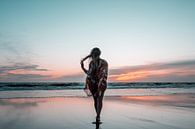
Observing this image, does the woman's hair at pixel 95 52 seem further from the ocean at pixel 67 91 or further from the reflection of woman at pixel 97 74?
the ocean at pixel 67 91

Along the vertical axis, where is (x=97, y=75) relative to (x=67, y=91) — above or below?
above

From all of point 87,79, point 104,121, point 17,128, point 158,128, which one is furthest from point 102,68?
point 17,128

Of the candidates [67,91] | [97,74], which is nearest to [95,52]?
[97,74]

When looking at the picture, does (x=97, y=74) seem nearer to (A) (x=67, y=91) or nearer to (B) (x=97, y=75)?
(B) (x=97, y=75)

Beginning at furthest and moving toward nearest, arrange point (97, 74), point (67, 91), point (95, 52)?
1. point (67, 91)
2. point (97, 74)
3. point (95, 52)

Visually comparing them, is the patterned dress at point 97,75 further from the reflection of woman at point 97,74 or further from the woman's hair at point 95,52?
the woman's hair at point 95,52

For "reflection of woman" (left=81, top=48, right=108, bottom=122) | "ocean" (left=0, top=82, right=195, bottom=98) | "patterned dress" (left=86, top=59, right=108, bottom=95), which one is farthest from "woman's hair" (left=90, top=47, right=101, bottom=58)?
"ocean" (left=0, top=82, right=195, bottom=98)

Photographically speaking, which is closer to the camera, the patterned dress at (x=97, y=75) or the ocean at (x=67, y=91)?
the patterned dress at (x=97, y=75)

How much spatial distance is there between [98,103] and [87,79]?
738mm

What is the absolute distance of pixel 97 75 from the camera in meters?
8.55

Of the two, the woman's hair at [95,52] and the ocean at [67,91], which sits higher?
the woman's hair at [95,52]

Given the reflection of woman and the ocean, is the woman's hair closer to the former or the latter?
the reflection of woman

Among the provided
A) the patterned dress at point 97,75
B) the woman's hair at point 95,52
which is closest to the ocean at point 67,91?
the patterned dress at point 97,75

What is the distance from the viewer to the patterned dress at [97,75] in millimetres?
8492
